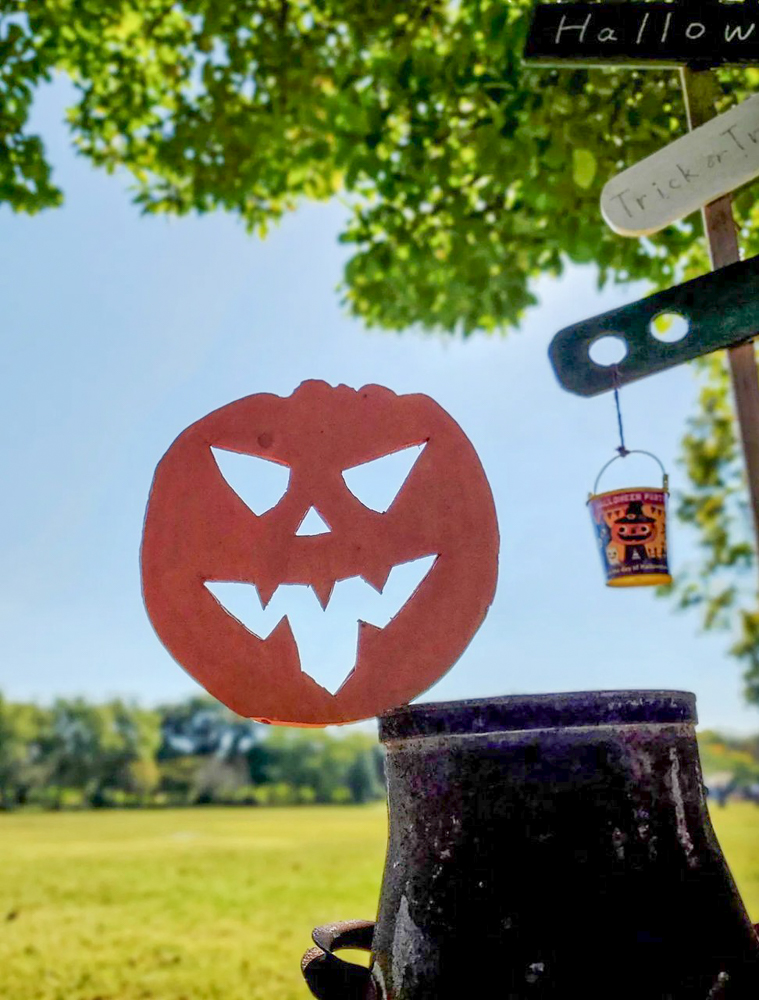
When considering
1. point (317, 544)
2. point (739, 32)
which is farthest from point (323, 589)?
point (739, 32)

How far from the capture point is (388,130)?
16.8 feet

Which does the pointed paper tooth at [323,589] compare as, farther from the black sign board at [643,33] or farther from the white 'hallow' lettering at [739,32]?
the white 'hallow' lettering at [739,32]

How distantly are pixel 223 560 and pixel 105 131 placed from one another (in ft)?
18.5

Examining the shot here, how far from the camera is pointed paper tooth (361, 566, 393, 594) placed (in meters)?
2.07

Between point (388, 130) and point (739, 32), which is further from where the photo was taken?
point (388, 130)

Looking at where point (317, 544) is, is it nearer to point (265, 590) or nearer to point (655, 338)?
point (265, 590)

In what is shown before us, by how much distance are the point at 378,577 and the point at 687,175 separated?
1.49m

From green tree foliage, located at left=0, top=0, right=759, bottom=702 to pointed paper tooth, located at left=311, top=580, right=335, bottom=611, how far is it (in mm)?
2824

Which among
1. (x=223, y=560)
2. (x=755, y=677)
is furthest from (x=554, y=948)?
(x=755, y=677)

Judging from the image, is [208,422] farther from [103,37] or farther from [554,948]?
[103,37]

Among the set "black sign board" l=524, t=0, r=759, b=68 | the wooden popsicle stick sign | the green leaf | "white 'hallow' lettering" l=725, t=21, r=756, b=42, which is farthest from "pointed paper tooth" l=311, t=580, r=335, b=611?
the green leaf

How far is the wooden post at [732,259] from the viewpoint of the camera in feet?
7.82

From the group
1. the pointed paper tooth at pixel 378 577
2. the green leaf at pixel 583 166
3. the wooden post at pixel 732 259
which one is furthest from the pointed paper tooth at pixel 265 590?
the green leaf at pixel 583 166

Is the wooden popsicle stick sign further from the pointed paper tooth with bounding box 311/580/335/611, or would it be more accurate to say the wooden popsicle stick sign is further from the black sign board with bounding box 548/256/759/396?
the pointed paper tooth with bounding box 311/580/335/611
